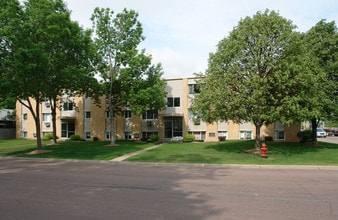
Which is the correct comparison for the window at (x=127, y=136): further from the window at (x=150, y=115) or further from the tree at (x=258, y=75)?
the tree at (x=258, y=75)

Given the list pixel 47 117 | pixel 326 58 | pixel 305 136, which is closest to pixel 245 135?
pixel 305 136

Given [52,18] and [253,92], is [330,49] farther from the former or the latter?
[52,18]

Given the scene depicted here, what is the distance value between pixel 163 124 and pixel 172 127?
1186mm

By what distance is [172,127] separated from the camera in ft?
118

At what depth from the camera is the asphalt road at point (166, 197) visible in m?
6.10

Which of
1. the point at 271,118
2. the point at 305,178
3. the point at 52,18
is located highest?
the point at 52,18

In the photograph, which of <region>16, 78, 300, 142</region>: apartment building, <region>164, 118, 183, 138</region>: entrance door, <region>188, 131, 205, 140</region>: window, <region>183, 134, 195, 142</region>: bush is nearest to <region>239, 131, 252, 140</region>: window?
<region>16, 78, 300, 142</region>: apartment building

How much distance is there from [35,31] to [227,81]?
13.2m

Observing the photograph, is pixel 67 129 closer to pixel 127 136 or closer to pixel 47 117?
pixel 47 117

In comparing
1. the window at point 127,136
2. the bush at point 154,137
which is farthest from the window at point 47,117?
the bush at point 154,137

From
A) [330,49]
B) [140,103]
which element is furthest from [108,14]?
[330,49]

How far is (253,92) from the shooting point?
18.2 metres

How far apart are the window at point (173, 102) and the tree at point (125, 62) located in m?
5.34

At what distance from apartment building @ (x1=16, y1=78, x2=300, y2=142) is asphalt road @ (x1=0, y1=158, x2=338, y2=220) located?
68.4 feet
